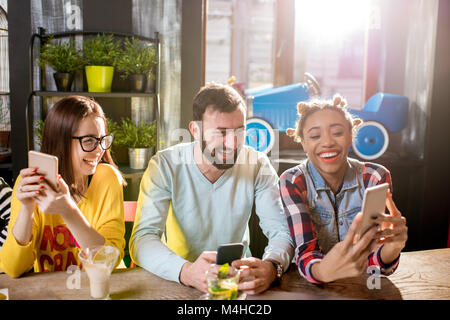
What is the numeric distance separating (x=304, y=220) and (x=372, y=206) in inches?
12.9

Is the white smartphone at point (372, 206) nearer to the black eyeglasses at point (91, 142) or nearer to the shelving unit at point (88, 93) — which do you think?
the black eyeglasses at point (91, 142)

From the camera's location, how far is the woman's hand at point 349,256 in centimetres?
116

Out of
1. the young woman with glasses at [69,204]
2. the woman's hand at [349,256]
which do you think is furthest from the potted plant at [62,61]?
the woman's hand at [349,256]

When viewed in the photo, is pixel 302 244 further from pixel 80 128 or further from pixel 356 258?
pixel 80 128

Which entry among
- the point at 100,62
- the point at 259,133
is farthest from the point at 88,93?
the point at 259,133

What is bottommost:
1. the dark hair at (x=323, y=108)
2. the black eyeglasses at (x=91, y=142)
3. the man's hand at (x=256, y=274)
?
the man's hand at (x=256, y=274)

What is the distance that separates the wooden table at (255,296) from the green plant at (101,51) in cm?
139

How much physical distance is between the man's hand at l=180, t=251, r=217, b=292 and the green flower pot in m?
1.42

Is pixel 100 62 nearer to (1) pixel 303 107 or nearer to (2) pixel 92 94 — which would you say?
(2) pixel 92 94

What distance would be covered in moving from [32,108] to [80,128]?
1262 mm

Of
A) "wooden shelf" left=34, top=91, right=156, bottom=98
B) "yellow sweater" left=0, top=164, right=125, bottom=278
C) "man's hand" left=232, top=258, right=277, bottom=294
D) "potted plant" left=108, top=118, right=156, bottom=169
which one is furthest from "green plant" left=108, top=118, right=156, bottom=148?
"man's hand" left=232, top=258, right=277, bottom=294

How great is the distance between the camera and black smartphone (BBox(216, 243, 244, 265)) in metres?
1.12
